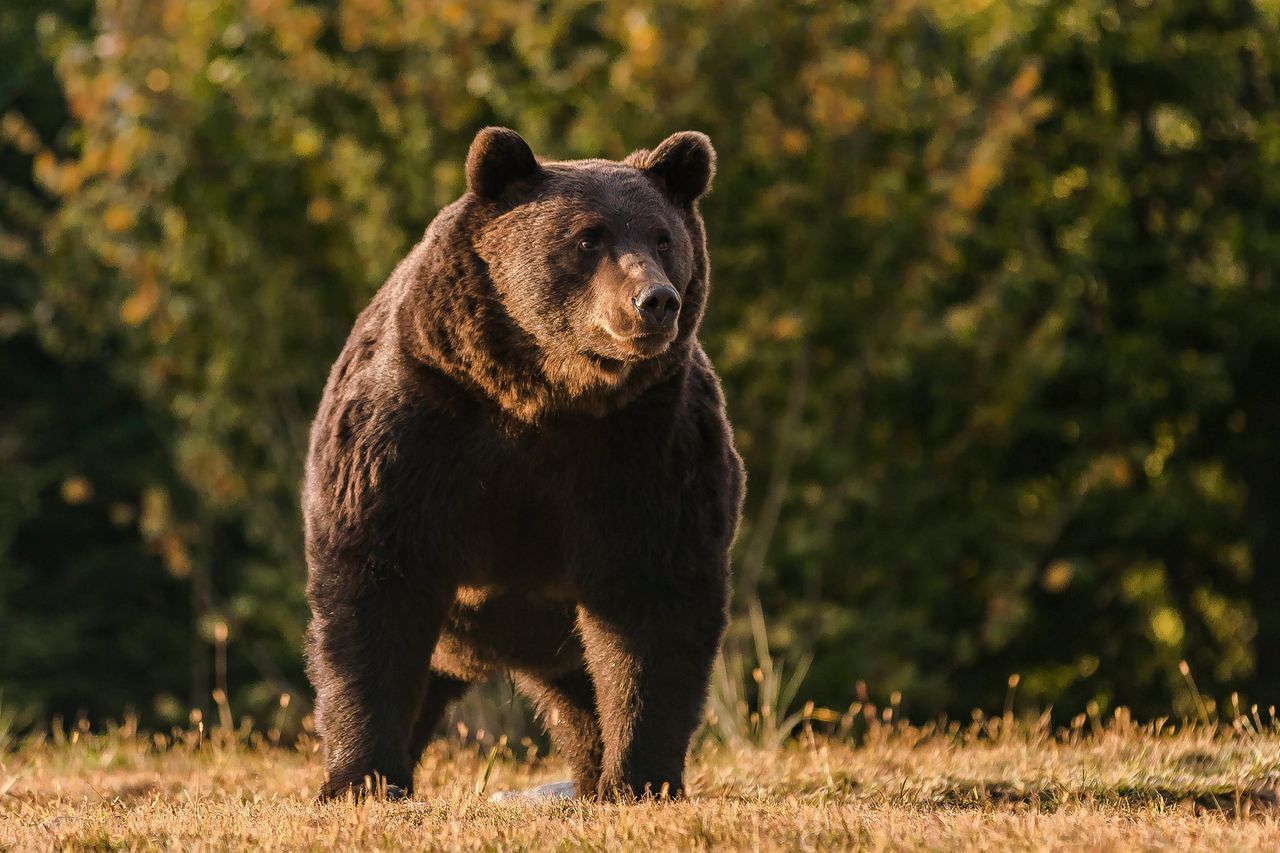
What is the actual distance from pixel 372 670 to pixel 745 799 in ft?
4.08

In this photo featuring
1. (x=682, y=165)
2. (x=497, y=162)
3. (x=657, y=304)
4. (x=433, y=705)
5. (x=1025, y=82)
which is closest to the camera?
(x=657, y=304)

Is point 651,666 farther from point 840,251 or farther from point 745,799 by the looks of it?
point 840,251

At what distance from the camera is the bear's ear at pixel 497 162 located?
5.79 meters

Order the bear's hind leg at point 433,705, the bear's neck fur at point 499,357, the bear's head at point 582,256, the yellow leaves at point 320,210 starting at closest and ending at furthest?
the bear's head at point 582,256 < the bear's neck fur at point 499,357 < the bear's hind leg at point 433,705 < the yellow leaves at point 320,210

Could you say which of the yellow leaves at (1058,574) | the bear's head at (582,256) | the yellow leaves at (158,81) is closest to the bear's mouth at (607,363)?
the bear's head at (582,256)

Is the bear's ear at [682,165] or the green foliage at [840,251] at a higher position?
the bear's ear at [682,165]

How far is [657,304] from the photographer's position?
5.28 meters

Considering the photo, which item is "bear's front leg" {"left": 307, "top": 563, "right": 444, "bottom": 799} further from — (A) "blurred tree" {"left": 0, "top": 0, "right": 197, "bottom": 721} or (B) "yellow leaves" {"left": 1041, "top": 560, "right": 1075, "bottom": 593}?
(A) "blurred tree" {"left": 0, "top": 0, "right": 197, "bottom": 721}

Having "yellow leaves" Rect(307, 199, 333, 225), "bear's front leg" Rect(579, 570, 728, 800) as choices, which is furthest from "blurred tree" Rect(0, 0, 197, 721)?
"bear's front leg" Rect(579, 570, 728, 800)

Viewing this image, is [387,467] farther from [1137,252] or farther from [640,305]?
[1137,252]

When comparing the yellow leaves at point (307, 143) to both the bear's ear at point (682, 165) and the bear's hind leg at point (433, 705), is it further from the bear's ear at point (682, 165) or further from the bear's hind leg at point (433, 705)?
the bear's ear at point (682, 165)

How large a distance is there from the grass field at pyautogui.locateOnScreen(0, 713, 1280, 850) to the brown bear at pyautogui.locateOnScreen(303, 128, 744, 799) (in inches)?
15.5

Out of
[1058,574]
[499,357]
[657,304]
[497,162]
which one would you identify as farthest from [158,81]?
[657,304]

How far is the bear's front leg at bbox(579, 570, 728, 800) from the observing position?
5.76 m
